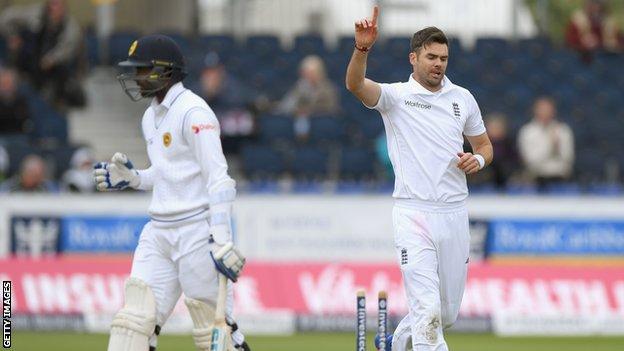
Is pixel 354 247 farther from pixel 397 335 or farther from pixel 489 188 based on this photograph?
pixel 397 335

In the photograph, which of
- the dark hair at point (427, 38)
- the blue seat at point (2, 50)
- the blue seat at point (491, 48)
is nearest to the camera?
the dark hair at point (427, 38)

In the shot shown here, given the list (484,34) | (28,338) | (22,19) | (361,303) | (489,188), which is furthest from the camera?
(484,34)

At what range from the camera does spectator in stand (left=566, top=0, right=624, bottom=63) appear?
78.9ft

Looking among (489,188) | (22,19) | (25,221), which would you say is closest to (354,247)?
(489,188)

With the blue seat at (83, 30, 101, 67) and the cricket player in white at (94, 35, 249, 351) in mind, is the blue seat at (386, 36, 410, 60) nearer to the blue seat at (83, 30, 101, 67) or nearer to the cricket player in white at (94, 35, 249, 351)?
the blue seat at (83, 30, 101, 67)

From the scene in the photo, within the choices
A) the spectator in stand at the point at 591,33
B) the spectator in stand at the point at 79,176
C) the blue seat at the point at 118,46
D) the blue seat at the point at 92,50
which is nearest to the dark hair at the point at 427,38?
the spectator in stand at the point at 79,176

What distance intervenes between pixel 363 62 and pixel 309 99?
10746mm

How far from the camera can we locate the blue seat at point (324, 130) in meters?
19.5

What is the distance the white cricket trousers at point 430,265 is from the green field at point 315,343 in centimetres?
412

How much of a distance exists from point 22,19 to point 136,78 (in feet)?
42.7

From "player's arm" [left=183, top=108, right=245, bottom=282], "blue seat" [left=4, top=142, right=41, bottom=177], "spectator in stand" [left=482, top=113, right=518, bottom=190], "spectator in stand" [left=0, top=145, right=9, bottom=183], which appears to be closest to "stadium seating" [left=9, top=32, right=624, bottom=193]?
"spectator in stand" [left=482, top=113, right=518, bottom=190]

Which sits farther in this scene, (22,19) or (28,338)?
(22,19)

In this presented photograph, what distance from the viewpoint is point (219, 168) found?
906cm

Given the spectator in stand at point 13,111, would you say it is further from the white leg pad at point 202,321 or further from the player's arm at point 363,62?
the player's arm at point 363,62
